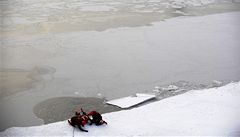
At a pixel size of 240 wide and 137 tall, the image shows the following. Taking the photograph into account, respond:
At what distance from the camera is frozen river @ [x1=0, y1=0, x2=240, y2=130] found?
225 inches

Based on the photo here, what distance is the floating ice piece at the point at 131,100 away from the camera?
5.23 m

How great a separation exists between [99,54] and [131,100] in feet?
6.50

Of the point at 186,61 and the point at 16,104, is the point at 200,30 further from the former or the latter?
the point at 16,104

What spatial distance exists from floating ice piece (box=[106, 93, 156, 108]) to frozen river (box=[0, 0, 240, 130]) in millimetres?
215

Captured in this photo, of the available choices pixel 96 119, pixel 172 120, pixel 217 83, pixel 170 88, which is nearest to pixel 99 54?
pixel 170 88

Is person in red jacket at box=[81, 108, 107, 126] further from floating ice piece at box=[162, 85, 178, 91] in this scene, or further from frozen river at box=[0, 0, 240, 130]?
floating ice piece at box=[162, 85, 178, 91]

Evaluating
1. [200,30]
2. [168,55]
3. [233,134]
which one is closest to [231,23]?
[200,30]

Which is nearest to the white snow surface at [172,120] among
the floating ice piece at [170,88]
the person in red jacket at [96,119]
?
the person in red jacket at [96,119]

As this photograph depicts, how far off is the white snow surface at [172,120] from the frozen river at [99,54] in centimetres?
58

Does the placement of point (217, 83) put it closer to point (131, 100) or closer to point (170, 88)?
point (170, 88)

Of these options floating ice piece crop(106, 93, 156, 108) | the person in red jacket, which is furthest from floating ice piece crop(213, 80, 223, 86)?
the person in red jacket

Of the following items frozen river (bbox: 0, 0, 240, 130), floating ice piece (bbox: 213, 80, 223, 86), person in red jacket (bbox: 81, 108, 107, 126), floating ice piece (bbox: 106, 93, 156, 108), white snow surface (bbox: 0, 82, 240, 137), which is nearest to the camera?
white snow surface (bbox: 0, 82, 240, 137)

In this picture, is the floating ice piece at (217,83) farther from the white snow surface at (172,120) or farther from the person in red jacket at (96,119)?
the person in red jacket at (96,119)

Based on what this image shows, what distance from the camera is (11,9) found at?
10.5 meters
